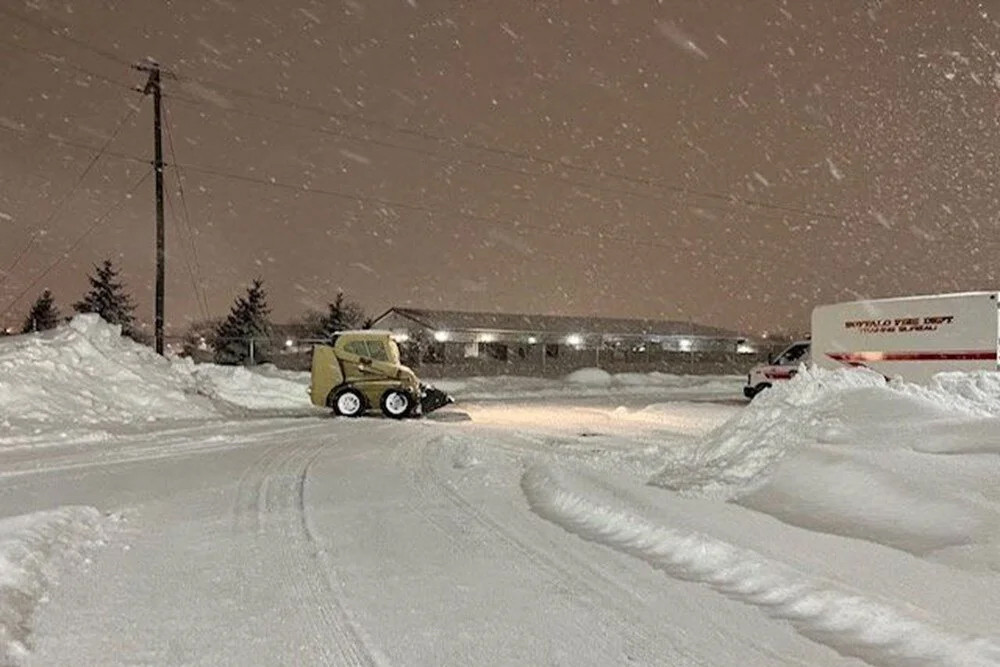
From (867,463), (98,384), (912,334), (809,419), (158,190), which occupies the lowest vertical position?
(867,463)

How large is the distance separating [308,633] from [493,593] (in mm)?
1349

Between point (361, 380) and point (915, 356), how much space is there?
14283 millimetres

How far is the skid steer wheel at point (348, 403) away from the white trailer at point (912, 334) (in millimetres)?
13113

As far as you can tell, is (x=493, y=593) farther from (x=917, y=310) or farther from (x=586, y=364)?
(x=586, y=364)

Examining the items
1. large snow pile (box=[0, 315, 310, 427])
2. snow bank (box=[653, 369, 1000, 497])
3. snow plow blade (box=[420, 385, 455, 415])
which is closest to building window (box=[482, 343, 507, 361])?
large snow pile (box=[0, 315, 310, 427])

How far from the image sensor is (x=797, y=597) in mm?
5352

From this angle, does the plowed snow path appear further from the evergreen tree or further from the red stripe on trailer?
the evergreen tree

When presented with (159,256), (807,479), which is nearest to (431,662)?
(807,479)

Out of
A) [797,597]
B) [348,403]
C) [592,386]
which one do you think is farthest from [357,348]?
[592,386]

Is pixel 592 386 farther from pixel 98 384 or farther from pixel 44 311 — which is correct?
pixel 44 311

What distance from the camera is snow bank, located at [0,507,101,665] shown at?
15.1 ft

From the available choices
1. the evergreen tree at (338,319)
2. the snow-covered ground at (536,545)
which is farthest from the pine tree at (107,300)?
the snow-covered ground at (536,545)

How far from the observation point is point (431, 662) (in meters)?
4.32

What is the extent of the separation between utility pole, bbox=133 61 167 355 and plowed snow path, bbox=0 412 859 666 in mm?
18164
